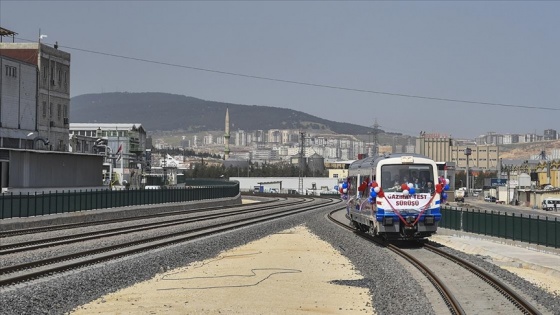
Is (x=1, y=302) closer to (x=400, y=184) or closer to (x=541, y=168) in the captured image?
(x=400, y=184)

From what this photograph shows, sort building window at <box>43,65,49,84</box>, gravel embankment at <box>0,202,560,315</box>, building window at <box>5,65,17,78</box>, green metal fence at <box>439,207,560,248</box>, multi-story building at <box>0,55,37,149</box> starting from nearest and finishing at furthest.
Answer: gravel embankment at <box>0,202,560,315</box> → green metal fence at <box>439,207,560,248</box> → multi-story building at <box>0,55,37,149</box> → building window at <box>5,65,17,78</box> → building window at <box>43,65,49,84</box>

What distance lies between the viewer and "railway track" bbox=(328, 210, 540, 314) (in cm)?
1555

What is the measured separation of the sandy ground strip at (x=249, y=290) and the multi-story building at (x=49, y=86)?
51.0m

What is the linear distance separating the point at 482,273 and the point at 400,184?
7.86 m

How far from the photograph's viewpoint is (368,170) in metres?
30.3

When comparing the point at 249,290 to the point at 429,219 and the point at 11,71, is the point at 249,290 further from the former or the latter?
the point at 11,71

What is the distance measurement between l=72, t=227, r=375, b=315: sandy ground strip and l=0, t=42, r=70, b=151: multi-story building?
167 ft

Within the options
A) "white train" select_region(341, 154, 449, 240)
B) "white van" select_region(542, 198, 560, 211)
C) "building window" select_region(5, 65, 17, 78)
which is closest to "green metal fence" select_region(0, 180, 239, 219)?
"building window" select_region(5, 65, 17, 78)

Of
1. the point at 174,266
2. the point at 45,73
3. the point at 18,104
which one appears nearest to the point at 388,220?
the point at 174,266

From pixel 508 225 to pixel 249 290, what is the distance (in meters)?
20.3

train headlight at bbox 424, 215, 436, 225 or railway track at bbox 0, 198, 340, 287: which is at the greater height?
train headlight at bbox 424, 215, 436, 225

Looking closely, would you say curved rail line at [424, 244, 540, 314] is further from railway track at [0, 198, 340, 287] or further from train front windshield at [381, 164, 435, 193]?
railway track at [0, 198, 340, 287]

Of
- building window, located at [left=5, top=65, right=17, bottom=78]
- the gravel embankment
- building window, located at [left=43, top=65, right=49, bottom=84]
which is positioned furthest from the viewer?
building window, located at [left=43, top=65, right=49, bottom=84]

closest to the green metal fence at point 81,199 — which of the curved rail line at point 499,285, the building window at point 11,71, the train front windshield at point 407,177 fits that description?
the building window at point 11,71
